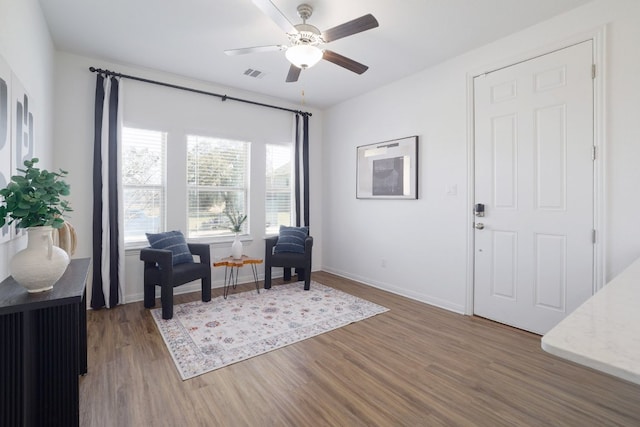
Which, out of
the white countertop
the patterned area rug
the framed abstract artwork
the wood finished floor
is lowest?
the wood finished floor

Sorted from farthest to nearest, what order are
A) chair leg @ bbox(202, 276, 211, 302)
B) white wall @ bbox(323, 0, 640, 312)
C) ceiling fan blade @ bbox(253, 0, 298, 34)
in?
chair leg @ bbox(202, 276, 211, 302) < white wall @ bbox(323, 0, 640, 312) < ceiling fan blade @ bbox(253, 0, 298, 34)

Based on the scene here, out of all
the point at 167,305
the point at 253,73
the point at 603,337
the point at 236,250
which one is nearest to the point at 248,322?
the point at 167,305

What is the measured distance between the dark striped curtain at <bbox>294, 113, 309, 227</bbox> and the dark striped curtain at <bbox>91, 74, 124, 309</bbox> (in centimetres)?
241

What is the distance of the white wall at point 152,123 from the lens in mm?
3404

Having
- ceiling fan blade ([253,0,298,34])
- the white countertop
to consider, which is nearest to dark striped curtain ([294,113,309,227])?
ceiling fan blade ([253,0,298,34])

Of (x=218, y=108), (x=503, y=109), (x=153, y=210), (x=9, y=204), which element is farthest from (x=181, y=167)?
(x=503, y=109)

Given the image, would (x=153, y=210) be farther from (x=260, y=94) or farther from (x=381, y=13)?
(x=381, y=13)

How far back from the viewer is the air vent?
3.79 m

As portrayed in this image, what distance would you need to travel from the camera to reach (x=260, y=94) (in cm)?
466

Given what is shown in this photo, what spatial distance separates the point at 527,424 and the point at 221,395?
176 cm

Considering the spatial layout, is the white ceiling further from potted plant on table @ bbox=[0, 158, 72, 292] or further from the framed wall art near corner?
potted plant on table @ bbox=[0, 158, 72, 292]

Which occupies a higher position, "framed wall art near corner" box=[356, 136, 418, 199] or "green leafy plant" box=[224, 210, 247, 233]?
"framed wall art near corner" box=[356, 136, 418, 199]

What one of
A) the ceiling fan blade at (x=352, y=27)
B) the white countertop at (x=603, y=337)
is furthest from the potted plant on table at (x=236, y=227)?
the white countertop at (x=603, y=337)

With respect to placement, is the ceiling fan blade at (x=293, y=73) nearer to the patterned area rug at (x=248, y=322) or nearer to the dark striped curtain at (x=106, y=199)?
the dark striped curtain at (x=106, y=199)
